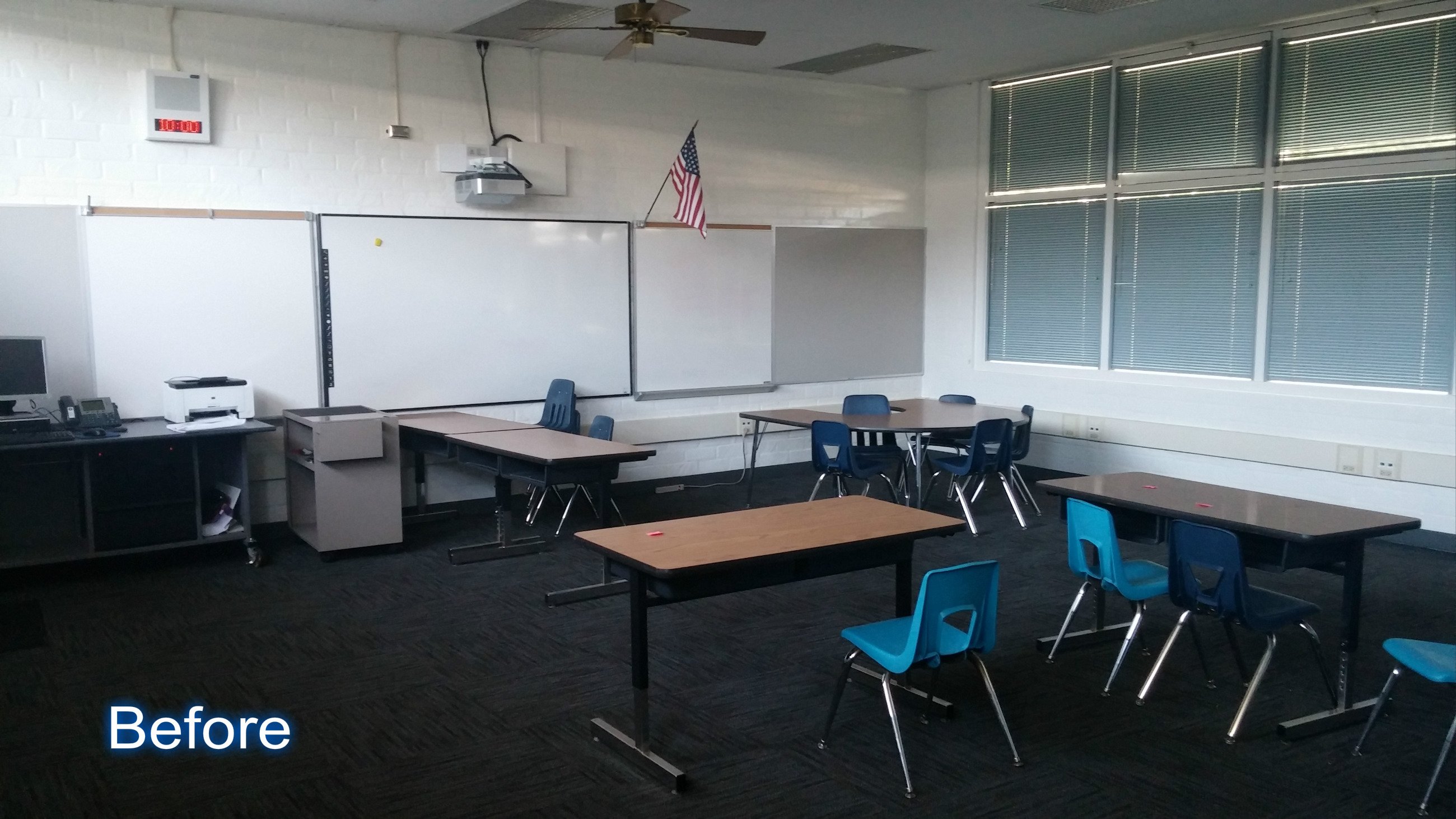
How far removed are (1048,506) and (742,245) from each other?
308 cm

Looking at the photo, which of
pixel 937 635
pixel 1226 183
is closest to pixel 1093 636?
pixel 937 635

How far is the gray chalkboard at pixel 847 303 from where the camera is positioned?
857 cm

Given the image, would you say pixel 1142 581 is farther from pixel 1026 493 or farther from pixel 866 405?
pixel 866 405

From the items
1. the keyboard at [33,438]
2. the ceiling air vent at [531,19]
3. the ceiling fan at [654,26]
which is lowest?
the keyboard at [33,438]

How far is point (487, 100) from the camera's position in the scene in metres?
7.09

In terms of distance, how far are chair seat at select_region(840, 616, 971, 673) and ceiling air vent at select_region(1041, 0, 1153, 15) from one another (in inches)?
169

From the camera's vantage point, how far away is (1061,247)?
323 inches

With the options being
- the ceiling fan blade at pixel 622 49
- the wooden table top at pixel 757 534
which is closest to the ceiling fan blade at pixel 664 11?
the ceiling fan blade at pixel 622 49

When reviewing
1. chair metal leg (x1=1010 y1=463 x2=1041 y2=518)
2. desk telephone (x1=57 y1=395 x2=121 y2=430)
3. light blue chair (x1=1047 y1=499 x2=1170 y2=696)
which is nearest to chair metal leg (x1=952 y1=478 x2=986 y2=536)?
chair metal leg (x1=1010 y1=463 x2=1041 y2=518)

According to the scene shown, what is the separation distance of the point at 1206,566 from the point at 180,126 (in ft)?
19.0

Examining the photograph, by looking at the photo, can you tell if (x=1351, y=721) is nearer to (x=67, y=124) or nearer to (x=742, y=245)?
(x=742, y=245)

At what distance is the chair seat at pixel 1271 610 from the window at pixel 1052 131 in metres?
4.76

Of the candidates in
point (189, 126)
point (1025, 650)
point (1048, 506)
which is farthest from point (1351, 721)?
point (189, 126)

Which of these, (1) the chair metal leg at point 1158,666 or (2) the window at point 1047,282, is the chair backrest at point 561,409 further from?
(1) the chair metal leg at point 1158,666
